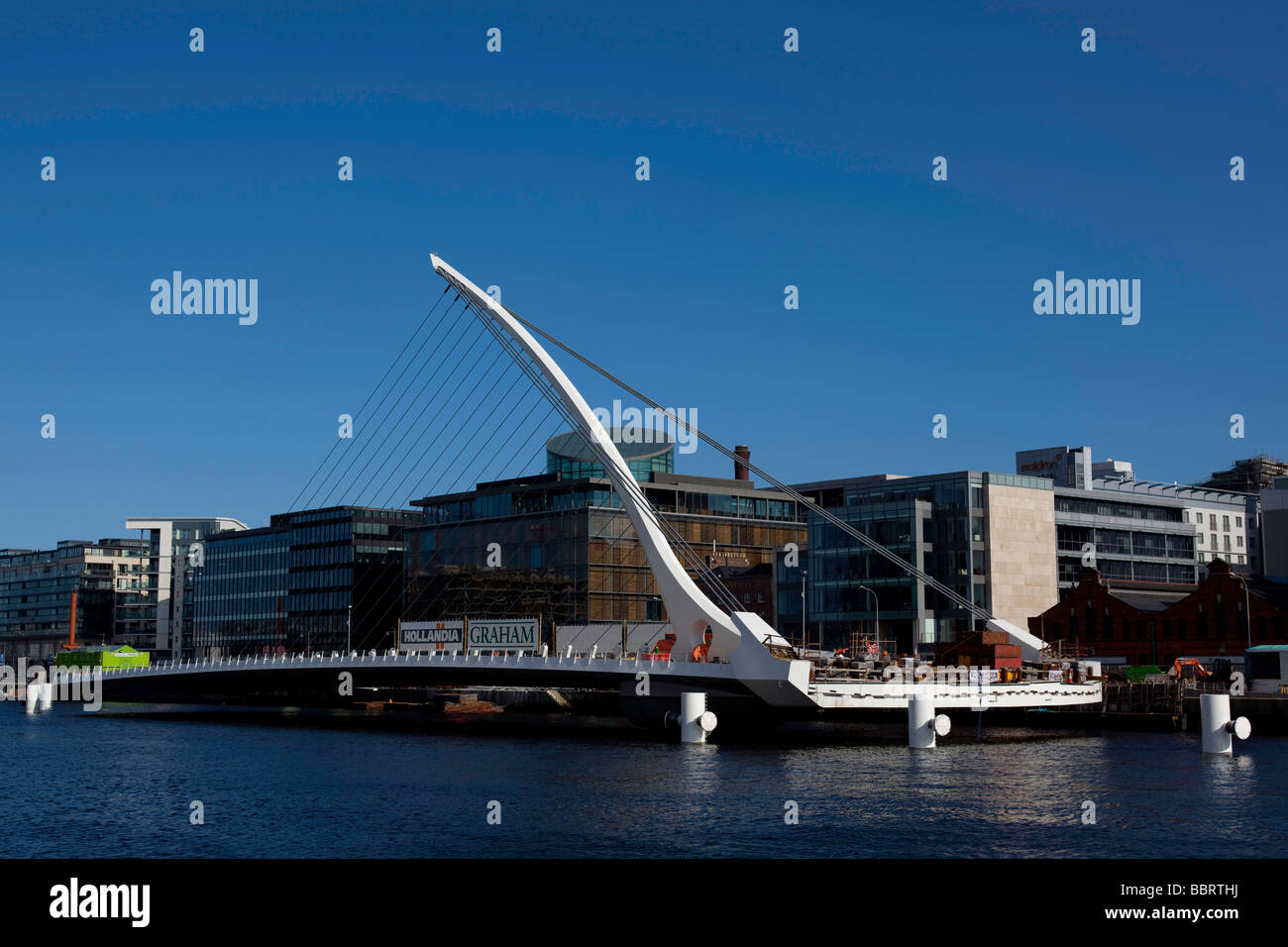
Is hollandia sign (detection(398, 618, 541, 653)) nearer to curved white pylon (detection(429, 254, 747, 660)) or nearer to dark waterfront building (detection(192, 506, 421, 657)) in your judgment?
curved white pylon (detection(429, 254, 747, 660))

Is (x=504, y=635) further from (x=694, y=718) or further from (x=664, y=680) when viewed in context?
(x=694, y=718)

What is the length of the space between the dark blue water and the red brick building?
28270mm

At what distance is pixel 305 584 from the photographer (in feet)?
545

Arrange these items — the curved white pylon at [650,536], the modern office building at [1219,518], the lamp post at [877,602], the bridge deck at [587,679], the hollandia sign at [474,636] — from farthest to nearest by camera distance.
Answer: the modern office building at [1219,518] → the lamp post at [877,602] → the hollandia sign at [474,636] → the curved white pylon at [650,536] → the bridge deck at [587,679]

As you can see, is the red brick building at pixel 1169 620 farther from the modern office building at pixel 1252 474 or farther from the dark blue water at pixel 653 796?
the modern office building at pixel 1252 474

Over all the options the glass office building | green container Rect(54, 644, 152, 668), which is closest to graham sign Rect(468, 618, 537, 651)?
the glass office building

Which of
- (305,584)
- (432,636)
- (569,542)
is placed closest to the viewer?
(432,636)

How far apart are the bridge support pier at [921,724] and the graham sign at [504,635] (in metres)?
28.0

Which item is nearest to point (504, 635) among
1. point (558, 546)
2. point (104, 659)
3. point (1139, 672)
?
point (558, 546)

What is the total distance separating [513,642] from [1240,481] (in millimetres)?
144047

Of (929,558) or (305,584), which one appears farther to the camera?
(305,584)

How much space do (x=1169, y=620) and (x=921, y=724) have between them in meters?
45.6

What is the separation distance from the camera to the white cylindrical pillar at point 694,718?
6575 centimetres

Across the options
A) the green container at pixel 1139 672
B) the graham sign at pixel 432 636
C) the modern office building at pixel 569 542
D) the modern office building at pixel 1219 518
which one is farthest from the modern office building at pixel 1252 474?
the graham sign at pixel 432 636
